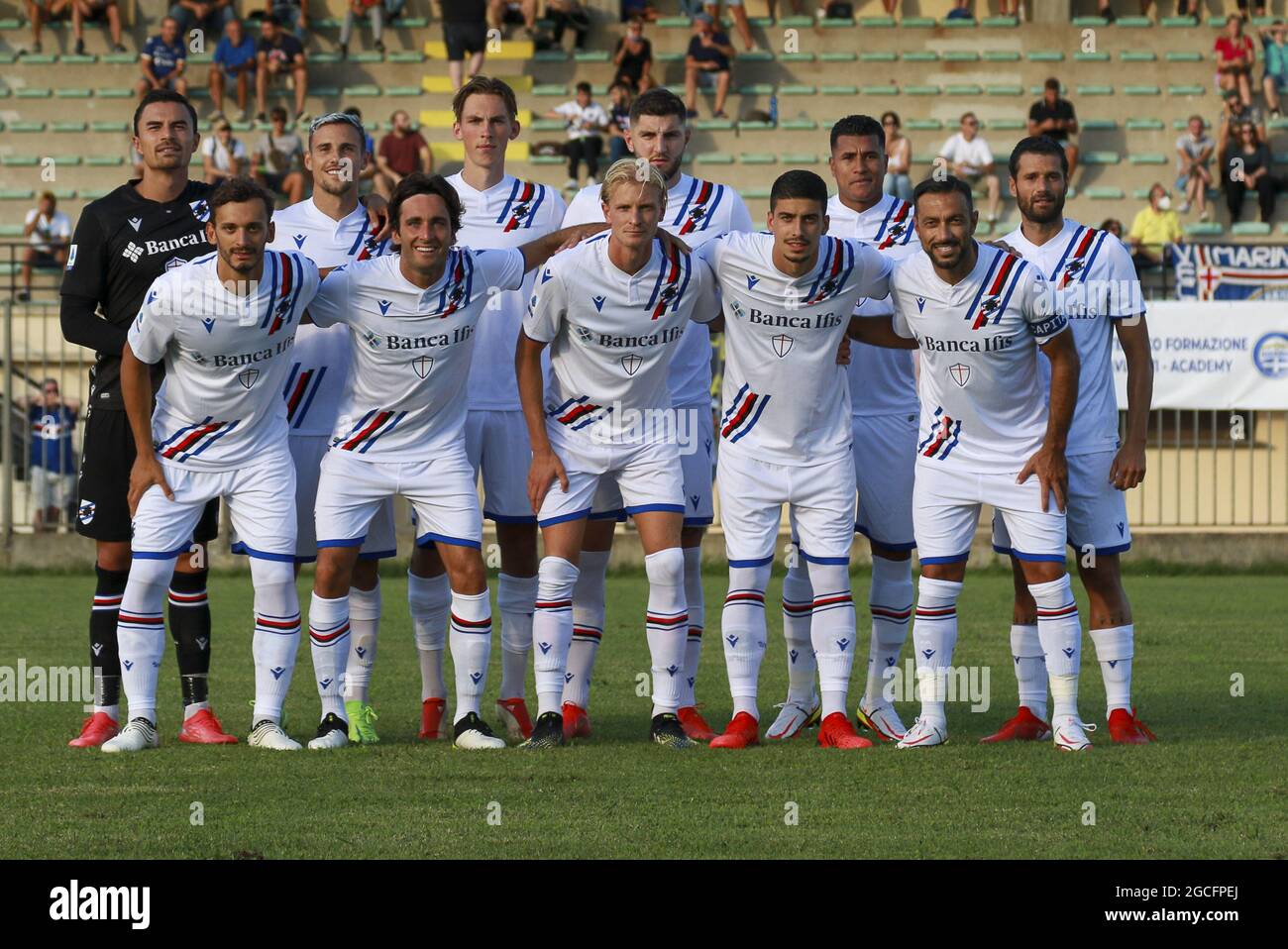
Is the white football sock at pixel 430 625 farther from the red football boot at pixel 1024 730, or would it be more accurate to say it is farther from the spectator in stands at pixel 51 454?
the spectator in stands at pixel 51 454

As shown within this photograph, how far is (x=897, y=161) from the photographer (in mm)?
21484

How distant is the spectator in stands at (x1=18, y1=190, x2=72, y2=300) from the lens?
1965 cm

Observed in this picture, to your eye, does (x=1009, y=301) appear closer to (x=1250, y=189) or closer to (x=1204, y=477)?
(x=1204, y=477)

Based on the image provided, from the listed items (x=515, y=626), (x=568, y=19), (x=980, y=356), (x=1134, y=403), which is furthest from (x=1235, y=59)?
(x=515, y=626)

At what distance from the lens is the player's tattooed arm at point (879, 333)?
7.84 meters

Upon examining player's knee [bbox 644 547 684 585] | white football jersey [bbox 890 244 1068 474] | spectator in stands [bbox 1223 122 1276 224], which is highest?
spectator in stands [bbox 1223 122 1276 224]

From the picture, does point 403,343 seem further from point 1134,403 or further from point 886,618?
point 1134,403

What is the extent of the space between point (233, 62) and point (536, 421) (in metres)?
18.0

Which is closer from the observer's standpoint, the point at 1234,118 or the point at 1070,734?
the point at 1070,734

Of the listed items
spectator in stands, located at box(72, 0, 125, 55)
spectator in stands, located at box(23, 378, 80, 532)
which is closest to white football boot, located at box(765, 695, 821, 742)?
spectator in stands, located at box(23, 378, 80, 532)

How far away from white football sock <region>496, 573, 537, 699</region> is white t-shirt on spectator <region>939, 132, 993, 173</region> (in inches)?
610

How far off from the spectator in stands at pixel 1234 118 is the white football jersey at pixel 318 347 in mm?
16916

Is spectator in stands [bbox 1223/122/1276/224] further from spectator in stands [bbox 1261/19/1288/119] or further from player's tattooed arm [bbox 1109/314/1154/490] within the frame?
player's tattooed arm [bbox 1109/314/1154/490]
